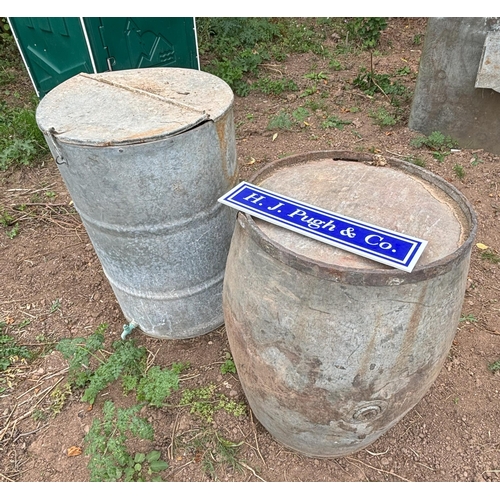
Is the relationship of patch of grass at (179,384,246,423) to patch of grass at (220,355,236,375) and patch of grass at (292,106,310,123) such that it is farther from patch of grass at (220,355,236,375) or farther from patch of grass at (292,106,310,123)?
patch of grass at (292,106,310,123)

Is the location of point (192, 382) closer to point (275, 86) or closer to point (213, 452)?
point (213, 452)

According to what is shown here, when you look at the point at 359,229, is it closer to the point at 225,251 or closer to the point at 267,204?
the point at 267,204

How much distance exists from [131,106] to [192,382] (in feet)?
4.32

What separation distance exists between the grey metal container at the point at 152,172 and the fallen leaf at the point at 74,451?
68 cm

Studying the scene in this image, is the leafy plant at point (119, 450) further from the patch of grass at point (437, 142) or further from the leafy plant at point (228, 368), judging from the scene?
the patch of grass at point (437, 142)

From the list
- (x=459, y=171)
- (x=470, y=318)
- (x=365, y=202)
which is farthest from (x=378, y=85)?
(x=365, y=202)

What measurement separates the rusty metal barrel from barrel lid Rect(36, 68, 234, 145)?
1.34ft

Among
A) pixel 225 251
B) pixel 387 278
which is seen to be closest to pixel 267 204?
pixel 387 278

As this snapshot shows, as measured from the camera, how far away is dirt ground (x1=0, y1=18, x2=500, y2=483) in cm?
192

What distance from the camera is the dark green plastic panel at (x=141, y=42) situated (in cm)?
342

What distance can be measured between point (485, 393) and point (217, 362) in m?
1.31

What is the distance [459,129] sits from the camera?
3711 mm

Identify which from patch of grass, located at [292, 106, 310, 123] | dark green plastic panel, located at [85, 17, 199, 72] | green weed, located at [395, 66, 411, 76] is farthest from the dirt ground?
green weed, located at [395, 66, 411, 76]

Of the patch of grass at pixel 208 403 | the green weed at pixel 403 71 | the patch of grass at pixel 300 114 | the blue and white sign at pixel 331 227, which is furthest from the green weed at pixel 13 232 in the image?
the green weed at pixel 403 71
